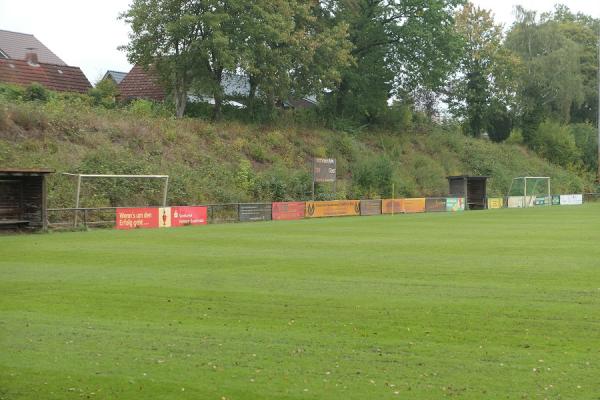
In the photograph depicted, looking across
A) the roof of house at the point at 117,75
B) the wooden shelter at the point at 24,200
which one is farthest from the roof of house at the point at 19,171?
the roof of house at the point at 117,75

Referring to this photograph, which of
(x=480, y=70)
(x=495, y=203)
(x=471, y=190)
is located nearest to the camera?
(x=471, y=190)

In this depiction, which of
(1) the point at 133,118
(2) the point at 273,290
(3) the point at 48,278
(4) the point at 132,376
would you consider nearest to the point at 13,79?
(1) the point at 133,118

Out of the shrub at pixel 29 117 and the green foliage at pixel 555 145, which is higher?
the green foliage at pixel 555 145

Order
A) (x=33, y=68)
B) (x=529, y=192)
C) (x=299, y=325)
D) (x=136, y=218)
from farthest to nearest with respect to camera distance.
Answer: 1. (x=529, y=192)
2. (x=33, y=68)
3. (x=136, y=218)
4. (x=299, y=325)

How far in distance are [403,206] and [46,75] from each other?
28.3 meters

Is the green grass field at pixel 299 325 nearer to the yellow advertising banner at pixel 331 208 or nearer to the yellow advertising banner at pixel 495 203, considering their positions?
the yellow advertising banner at pixel 331 208

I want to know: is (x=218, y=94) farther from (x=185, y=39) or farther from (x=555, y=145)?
(x=555, y=145)

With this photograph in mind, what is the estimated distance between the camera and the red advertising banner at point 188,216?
36.1 meters

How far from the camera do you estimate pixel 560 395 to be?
721cm

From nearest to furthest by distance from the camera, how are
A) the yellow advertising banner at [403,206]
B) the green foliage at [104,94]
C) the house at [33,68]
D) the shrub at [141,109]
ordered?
the shrub at [141,109]
the yellow advertising banner at [403,206]
the green foliage at [104,94]
the house at [33,68]

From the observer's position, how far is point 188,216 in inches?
1455

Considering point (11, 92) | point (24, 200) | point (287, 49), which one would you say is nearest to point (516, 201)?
point (287, 49)

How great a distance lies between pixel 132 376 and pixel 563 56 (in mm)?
82261

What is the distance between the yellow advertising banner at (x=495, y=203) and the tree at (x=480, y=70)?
2022cm
